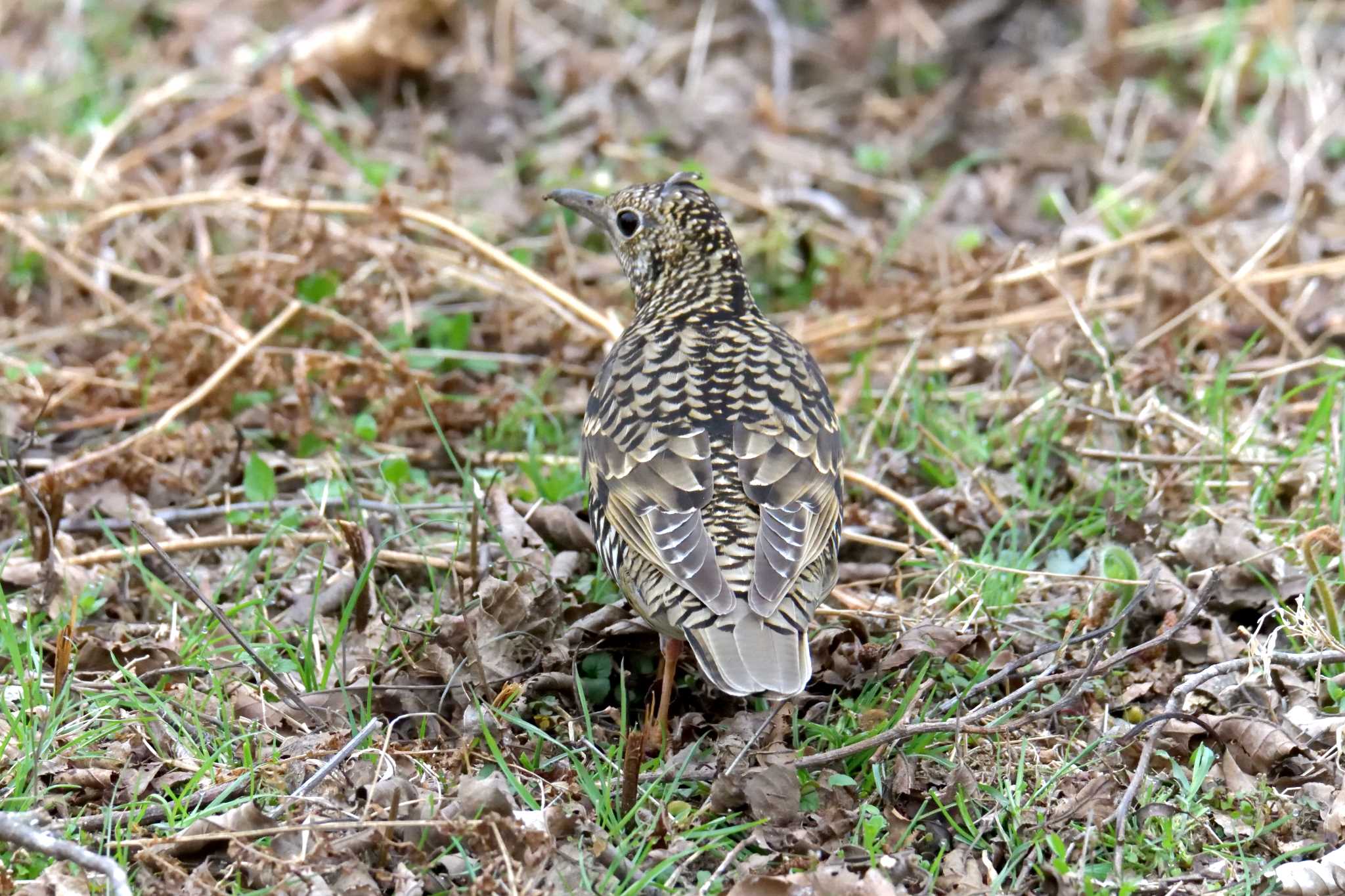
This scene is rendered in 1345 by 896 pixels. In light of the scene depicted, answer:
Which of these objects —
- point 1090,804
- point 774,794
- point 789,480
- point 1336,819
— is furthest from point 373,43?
point 1336,819

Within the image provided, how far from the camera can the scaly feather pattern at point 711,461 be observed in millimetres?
4016

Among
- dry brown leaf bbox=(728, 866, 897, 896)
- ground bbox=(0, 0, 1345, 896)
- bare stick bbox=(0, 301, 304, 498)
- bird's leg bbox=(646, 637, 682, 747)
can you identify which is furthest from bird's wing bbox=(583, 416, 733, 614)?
bare stick bbox=(0, 301, 304, 498)

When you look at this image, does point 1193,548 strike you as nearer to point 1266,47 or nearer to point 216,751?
point 216,751

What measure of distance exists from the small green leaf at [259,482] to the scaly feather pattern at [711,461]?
1.33 meters

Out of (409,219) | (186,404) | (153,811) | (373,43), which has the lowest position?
(153,811)

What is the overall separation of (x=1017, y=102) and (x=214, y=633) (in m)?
6.31

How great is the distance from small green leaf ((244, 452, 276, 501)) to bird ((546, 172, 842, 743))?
4.36 ft

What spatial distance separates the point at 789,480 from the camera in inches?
175

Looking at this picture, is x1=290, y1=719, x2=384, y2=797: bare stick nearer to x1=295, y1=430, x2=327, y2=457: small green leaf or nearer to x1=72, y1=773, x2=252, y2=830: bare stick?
x1=72, y1=773, x2=252, y2=830: bare stick

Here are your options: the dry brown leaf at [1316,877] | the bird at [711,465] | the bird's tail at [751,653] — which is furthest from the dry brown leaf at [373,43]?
the dry brown leaf at [1316,877]

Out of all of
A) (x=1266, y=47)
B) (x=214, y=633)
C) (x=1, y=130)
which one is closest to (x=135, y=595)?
(x=214, y=633)

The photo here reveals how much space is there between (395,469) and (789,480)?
6.18 ft

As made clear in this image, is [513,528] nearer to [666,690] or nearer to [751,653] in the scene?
[666,690]

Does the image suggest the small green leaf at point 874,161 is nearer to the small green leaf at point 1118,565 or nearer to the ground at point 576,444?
the ground at point 576,444
